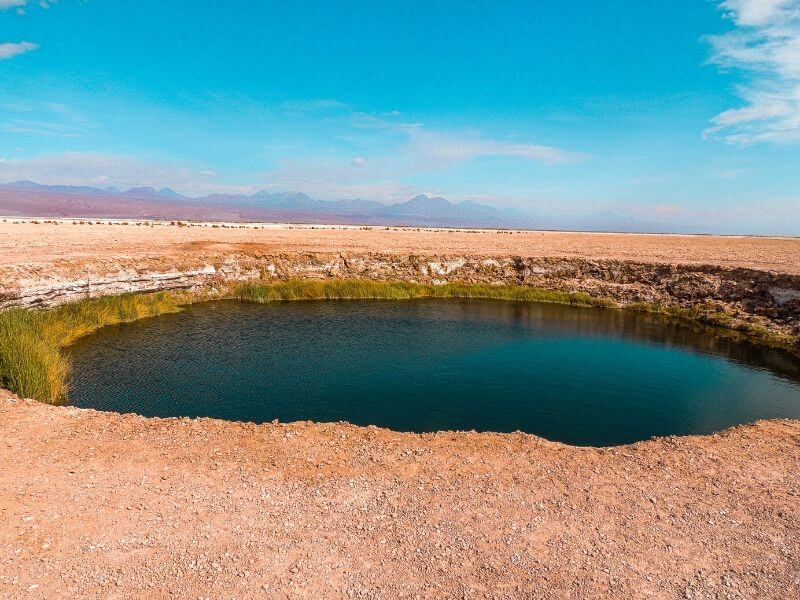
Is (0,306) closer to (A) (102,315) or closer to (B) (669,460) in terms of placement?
(A) (102,315)

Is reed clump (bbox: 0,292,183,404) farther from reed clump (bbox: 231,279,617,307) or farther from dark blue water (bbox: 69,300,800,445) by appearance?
reed clump (bbox: 231,279,617,307)

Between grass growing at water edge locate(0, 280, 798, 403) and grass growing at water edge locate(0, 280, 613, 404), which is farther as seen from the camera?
grass growing at water edge locate(0, 280, 798, 403)

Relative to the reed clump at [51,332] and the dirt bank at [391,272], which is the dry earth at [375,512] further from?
the dirt bank at [391,272]

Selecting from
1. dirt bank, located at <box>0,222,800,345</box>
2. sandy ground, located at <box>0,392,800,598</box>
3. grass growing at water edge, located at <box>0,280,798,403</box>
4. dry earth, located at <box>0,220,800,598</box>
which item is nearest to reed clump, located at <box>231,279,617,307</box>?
grass growing at water edge, located at <box>0,280,798,403</box>

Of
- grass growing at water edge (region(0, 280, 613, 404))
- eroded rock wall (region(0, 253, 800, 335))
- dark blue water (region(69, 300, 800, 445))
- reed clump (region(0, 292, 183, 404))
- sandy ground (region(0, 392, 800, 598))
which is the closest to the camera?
sandy ground (region(0, 392, 800, 598))

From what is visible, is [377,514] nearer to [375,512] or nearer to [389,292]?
[375,512]
